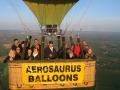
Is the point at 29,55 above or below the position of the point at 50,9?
below

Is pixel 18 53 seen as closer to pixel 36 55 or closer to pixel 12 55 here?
pixel 12 55

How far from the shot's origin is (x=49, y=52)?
15961 millimetres

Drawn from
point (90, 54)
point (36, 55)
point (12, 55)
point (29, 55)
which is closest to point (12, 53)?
point (12, 55)

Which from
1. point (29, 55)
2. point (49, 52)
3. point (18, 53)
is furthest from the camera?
point (49, 52)

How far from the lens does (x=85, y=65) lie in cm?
1570

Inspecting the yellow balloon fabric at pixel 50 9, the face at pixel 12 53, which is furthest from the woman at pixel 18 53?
the yellow balloon fabric at pixel 50 9

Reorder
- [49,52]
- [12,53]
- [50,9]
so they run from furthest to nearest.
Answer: [50,9]
[49,52]
[12,53]

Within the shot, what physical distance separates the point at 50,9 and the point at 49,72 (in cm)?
1030

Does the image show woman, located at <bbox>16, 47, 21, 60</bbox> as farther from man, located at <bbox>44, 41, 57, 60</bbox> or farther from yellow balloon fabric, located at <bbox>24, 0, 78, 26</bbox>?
yellow balloon fabric, located at <bbox>24, 0, 78, 26</bbox>

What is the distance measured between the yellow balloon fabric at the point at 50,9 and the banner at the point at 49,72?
9675 millimetres

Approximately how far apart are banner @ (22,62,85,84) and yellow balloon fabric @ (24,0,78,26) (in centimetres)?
967

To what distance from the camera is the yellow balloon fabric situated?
24703 mm

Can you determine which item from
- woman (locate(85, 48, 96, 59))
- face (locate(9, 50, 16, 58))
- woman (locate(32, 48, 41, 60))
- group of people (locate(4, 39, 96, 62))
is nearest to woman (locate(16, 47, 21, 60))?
group of people (locate(4, 39, 96, 62))

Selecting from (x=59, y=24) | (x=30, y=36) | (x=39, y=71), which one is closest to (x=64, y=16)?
(x=59, y=24)
